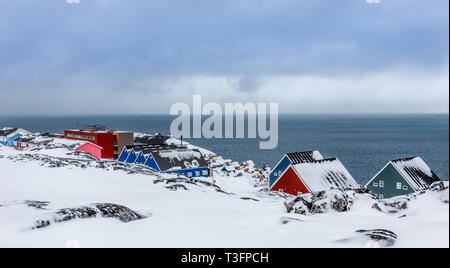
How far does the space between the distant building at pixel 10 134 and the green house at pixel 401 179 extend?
8640 cm

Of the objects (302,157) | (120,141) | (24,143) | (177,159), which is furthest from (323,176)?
(24,143)

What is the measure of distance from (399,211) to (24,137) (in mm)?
90641


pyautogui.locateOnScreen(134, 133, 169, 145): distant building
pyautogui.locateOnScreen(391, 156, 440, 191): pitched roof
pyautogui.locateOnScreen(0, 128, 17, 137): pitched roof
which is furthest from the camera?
pyautogui.locateOnScreen(134, 133, 169, 145): distant building

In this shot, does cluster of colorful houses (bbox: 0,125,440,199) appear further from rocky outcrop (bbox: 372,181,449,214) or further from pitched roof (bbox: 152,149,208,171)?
rocky outcrop (bbox: 372,181,449,214)

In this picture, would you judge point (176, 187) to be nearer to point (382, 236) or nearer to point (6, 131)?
point (382, 236)

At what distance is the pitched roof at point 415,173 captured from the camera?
33.4 metres

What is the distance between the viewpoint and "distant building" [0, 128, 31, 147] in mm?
80688

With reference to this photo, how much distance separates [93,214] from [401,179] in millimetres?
33142

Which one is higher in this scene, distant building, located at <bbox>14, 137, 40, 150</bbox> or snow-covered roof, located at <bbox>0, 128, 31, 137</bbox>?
snow-covered roof, located at <bbox>0, 128, 31, 137</bbox>

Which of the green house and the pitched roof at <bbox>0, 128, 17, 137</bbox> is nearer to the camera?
the green house

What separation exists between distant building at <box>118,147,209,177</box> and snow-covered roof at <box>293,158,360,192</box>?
21.6 meters

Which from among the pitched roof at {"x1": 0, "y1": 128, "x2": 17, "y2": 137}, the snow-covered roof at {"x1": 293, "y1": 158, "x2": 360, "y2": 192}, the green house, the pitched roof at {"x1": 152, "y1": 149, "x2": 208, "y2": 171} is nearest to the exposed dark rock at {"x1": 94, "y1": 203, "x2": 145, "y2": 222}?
the snow-covered roof at {"x1": 293, "y1": 158, "x2": 360, "y2": 192}
